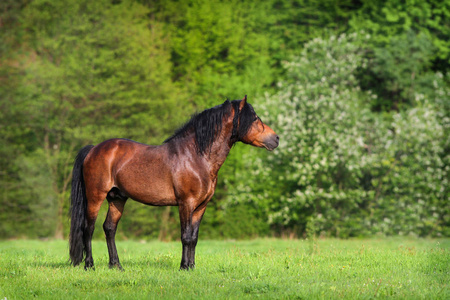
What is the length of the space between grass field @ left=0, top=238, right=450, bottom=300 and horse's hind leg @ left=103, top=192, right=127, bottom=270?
23 cm

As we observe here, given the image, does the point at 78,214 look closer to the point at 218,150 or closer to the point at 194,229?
the point at 194,229

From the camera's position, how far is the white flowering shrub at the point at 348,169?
2461cm

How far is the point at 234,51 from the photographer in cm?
3459

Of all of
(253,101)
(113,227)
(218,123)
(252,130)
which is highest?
(253,101)

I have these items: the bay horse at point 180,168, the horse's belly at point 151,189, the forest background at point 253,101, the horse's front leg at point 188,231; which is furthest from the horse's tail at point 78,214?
the forest background at point 253,101

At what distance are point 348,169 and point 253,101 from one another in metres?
8.65

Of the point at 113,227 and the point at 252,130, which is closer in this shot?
the point at 252,130

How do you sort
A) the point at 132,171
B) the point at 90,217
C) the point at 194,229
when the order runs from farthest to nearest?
the point at 90,217 → the point at 132,171 → the point at 194,229

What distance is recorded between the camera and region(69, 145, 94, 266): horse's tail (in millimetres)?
10219

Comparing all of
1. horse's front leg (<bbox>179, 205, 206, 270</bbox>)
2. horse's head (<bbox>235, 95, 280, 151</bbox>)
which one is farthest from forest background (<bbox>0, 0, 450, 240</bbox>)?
horse's front leg (<bbox>179, 205, 206, 270</bbox>)

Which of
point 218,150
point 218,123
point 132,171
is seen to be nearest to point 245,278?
point 218,150

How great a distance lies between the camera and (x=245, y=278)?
868cm

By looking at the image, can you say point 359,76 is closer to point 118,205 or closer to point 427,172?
point 427,172

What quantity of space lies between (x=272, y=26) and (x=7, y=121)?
59.0 feet
